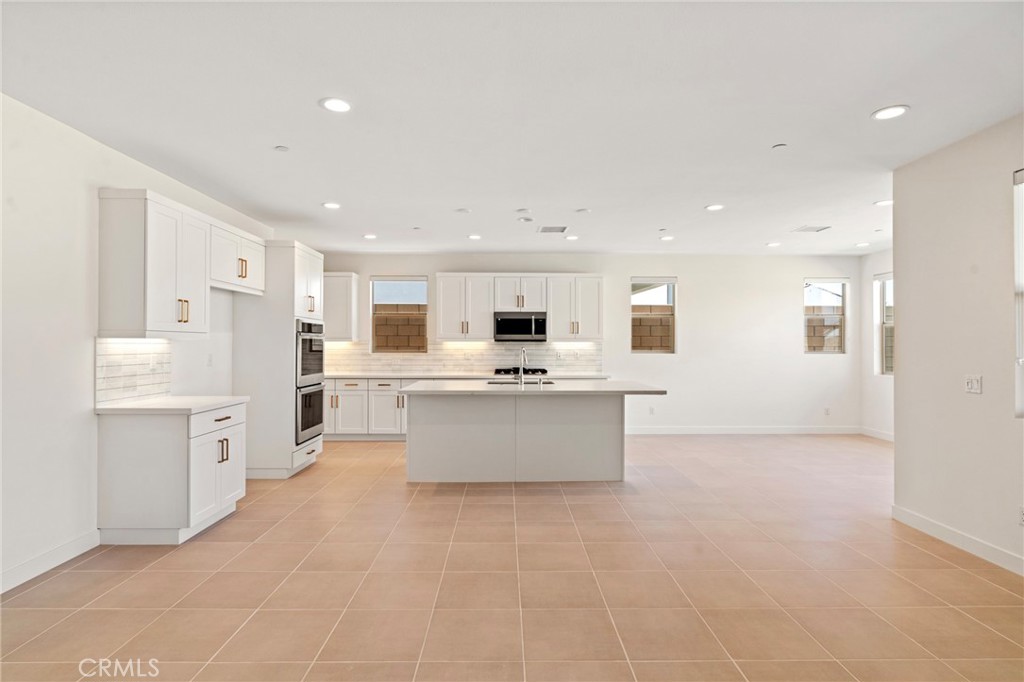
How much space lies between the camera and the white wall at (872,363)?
7430 millimetres

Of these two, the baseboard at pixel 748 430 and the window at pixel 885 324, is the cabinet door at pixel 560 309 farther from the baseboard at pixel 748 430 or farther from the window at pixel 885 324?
the window at pixel 885 324

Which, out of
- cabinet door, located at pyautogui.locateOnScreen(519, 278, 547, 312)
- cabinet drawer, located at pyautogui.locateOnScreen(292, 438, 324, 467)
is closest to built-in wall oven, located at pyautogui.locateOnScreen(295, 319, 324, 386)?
cabinet drawer, located at pyautogui.locateOnScreen(292, 438, 324, 467)

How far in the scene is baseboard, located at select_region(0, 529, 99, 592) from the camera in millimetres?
2857

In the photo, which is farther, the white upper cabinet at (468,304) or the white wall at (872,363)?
the white upper cabinet at (468,304)

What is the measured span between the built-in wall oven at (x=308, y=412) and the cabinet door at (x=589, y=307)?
3.66 metres

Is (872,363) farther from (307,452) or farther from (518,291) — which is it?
(307,452)

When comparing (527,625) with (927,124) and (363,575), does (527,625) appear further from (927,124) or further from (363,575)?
(927,124)

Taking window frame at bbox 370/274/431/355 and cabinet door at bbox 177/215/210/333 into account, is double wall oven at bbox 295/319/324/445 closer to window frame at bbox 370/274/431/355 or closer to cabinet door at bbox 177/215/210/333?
cabinet door at bbox 177/215/210/333

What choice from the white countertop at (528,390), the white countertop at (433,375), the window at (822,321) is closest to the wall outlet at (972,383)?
the white countertop at (528,390)

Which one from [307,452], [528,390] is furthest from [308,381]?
[528,390]

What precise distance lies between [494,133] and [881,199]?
3.88 metres

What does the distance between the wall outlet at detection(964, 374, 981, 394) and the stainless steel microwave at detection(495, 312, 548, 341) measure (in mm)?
4800

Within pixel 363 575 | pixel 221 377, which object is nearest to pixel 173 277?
pixel 221 377

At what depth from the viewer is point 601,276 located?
7.58m
